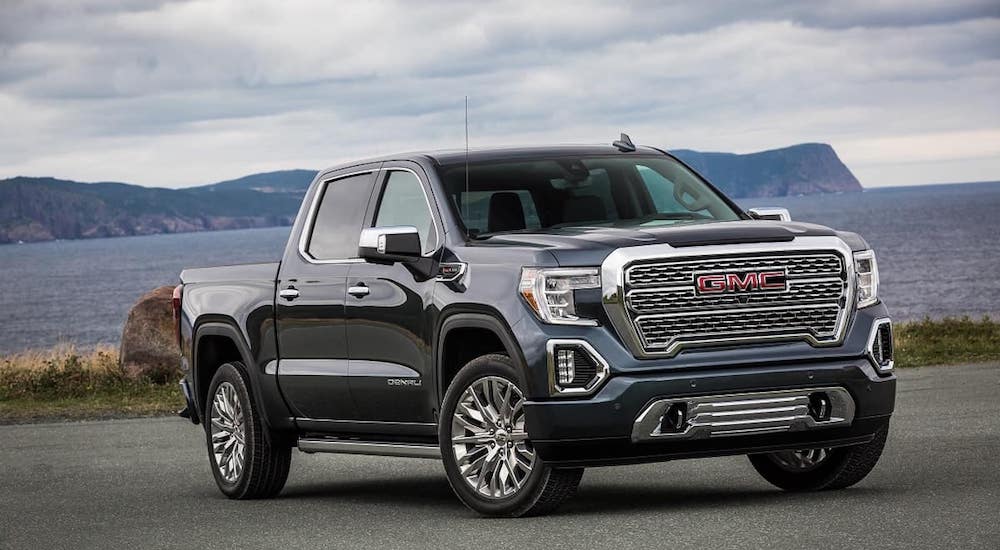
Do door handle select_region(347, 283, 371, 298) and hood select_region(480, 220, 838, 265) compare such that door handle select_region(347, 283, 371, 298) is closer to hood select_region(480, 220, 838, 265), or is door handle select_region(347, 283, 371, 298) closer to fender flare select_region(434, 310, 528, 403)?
fender flare select_region(434, 310, 528, 403)

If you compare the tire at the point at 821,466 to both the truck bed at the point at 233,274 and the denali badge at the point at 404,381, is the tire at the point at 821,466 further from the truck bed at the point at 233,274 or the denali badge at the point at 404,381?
the truck bed at the point at 233,274

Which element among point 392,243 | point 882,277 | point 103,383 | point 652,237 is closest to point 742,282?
point 652,237

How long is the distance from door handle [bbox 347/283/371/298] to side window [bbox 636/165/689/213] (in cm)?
179

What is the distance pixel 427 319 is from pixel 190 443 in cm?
651

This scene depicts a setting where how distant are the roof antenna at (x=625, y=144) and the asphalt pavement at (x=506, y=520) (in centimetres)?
210

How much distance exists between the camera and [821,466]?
31.2 ft

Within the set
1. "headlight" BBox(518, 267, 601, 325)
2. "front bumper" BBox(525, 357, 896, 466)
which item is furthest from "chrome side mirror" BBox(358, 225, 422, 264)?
"front bumper" BBox(525, 357, 896, 466)

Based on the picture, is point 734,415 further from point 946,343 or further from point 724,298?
point 946,343

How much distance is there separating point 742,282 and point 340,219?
120 inches

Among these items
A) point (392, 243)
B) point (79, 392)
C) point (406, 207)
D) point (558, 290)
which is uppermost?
point (406, 207)

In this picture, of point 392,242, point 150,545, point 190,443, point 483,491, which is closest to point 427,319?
point 392,242

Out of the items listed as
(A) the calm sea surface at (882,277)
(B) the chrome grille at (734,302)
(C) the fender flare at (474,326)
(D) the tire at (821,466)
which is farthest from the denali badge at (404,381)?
(A) the calm sea surface at (882,277)

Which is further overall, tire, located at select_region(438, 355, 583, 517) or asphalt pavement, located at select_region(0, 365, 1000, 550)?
tire, located at select_region(438, 355, 583, 517)

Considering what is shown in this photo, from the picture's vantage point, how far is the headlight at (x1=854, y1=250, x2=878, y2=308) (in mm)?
8773
